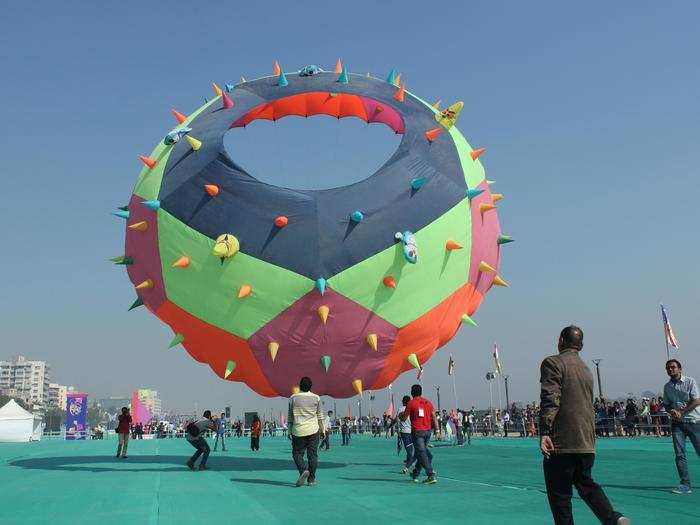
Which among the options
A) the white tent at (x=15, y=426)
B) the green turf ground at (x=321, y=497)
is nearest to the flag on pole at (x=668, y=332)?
the green turf ground at (x=321, y=497)

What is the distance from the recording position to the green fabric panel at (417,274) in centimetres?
1120

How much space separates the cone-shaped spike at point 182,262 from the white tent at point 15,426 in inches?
1357

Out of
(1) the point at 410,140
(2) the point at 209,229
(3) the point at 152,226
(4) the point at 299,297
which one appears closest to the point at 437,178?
(1) the point at 410,140

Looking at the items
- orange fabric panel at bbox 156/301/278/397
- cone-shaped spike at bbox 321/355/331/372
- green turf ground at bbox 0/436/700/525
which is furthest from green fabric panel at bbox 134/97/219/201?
green turf ground at bbox 0/436/700/525

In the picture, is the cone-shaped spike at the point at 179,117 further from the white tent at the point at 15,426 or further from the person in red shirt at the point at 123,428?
the white tent at the point at 15,426

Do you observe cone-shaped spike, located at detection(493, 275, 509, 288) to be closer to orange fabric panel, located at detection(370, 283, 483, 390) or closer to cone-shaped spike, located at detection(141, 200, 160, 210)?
orange fabric panel, located at detection(370, 283, 483, 390)

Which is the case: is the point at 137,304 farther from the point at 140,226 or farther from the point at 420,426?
the point at 420,426

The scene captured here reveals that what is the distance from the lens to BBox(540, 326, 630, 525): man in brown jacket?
5.40 meters

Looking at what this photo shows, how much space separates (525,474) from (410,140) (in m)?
6.39

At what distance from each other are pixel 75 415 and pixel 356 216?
141ft

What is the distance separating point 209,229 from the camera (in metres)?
11.4

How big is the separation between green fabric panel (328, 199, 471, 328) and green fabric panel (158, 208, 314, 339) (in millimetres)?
855

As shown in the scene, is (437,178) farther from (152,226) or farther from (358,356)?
(152,226)

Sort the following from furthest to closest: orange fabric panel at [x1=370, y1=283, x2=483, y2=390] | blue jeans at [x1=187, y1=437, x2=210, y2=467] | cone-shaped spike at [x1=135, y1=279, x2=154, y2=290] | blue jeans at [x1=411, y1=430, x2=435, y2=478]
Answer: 1. blue jeans at [x1=187, y1=437, x2=210, y2=467]
2. cone-shaped spike at [x1=135, y1=279, x2=154, y2=290]
3. orange fabric panel at [x1=370, y1=283, x2=483, y2=390]
4. blue jeans at [x1=411, y1=430, x2=435, y2=478]
